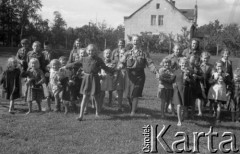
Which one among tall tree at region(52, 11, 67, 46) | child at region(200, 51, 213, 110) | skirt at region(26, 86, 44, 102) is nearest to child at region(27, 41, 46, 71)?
skirt at region(26, 86, 44, 102)

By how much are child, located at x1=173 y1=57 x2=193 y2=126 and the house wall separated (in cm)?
3674

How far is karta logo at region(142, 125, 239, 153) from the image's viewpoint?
5.57m

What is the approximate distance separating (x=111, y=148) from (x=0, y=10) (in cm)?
4816

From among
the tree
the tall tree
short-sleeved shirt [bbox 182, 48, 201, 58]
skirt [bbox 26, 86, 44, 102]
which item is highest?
the tree

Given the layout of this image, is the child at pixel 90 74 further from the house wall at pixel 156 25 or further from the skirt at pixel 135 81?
the house wall at pixel 156 25

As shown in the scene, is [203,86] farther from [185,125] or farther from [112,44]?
[112,44]

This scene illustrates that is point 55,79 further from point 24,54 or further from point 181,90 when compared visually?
point 181,90

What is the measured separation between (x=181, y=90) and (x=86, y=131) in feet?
7.88

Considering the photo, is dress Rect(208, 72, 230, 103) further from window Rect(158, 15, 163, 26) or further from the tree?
the tree

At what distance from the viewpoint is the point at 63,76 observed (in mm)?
7957

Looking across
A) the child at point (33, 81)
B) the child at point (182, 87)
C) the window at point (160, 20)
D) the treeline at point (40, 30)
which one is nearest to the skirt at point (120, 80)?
the child at point (182, 87)

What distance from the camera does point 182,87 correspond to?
284 inches

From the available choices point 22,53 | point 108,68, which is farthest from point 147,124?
point 22,53

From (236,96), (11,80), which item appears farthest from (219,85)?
(11,80)
